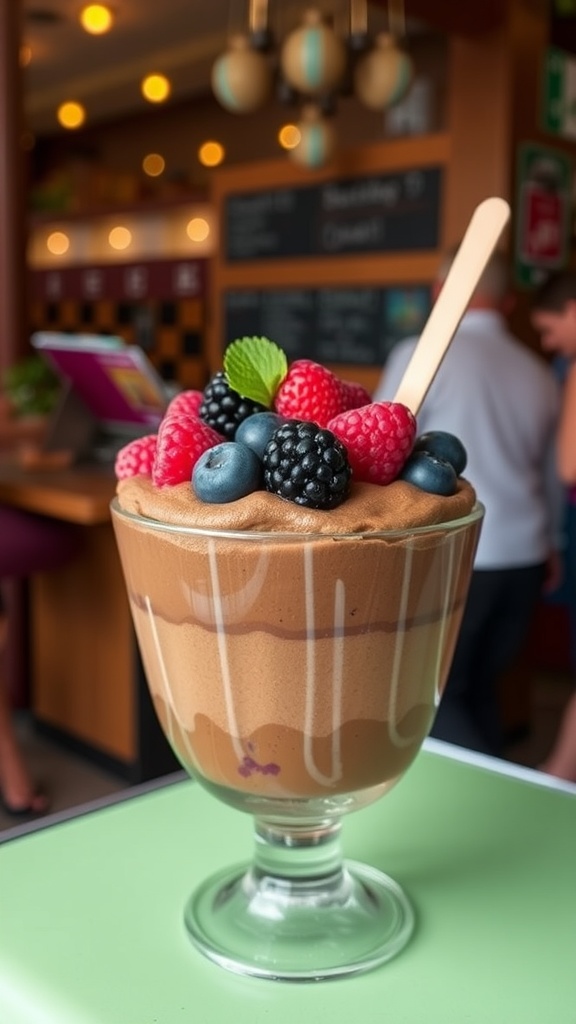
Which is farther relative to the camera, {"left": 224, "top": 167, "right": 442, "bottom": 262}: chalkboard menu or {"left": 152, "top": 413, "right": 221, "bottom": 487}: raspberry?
{"left": 224, "top": 167, "right": 442, "bottom": 262}: chalkboard menu

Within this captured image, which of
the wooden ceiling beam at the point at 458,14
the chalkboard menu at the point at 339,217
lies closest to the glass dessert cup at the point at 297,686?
the wooden ceiling beam at the point at 458,14

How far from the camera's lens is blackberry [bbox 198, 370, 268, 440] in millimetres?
713

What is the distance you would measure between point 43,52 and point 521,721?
18.9 ft

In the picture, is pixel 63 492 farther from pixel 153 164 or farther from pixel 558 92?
pixel 153 164

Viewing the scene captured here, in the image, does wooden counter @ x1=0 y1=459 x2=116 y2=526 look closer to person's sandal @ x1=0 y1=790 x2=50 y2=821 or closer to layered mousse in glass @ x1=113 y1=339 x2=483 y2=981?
person's sandal @ x1=0 y1=790 x2=50 y2=821

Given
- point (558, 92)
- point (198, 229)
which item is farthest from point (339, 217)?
point (198, 229)

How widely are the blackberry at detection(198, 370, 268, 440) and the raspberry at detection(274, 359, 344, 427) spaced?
0.08 ft

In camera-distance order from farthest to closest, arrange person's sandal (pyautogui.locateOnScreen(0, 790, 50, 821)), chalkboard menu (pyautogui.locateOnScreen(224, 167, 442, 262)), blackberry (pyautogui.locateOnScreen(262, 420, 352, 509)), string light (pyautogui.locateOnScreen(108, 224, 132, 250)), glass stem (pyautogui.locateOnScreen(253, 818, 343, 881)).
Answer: string light (pyautogui.locateOnScreen(108, 224, 132, 250))
chalkboard menu (pyautogui.locateOnScreen(224, 167, 442, 262))
person's sandal (pyautogui.locateOnScreen(0, 790, 50, 821))
glass stem (pyautogui.locateOnScreen(253, 818, 343, 881))
blackberry (pyautogui.locateOnScreen(262, 420, 352, 509))

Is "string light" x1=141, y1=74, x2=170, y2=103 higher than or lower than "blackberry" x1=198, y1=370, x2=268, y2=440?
higher

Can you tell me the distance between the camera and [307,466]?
1.91 ft

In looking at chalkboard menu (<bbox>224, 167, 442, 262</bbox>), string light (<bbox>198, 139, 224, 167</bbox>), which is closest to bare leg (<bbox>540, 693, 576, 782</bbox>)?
chalkboard menu (<bbox>224, 167, 442, 262</bbox>)

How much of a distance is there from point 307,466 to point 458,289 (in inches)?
7.9

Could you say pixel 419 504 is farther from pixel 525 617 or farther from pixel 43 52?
pixel 43 52

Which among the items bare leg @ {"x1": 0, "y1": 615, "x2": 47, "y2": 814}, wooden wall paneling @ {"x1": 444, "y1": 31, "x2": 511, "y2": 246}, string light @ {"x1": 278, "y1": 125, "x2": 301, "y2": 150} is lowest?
bare leg @ {"x1": 0, "y1": 615, "x2": 47, "y2": 814}
